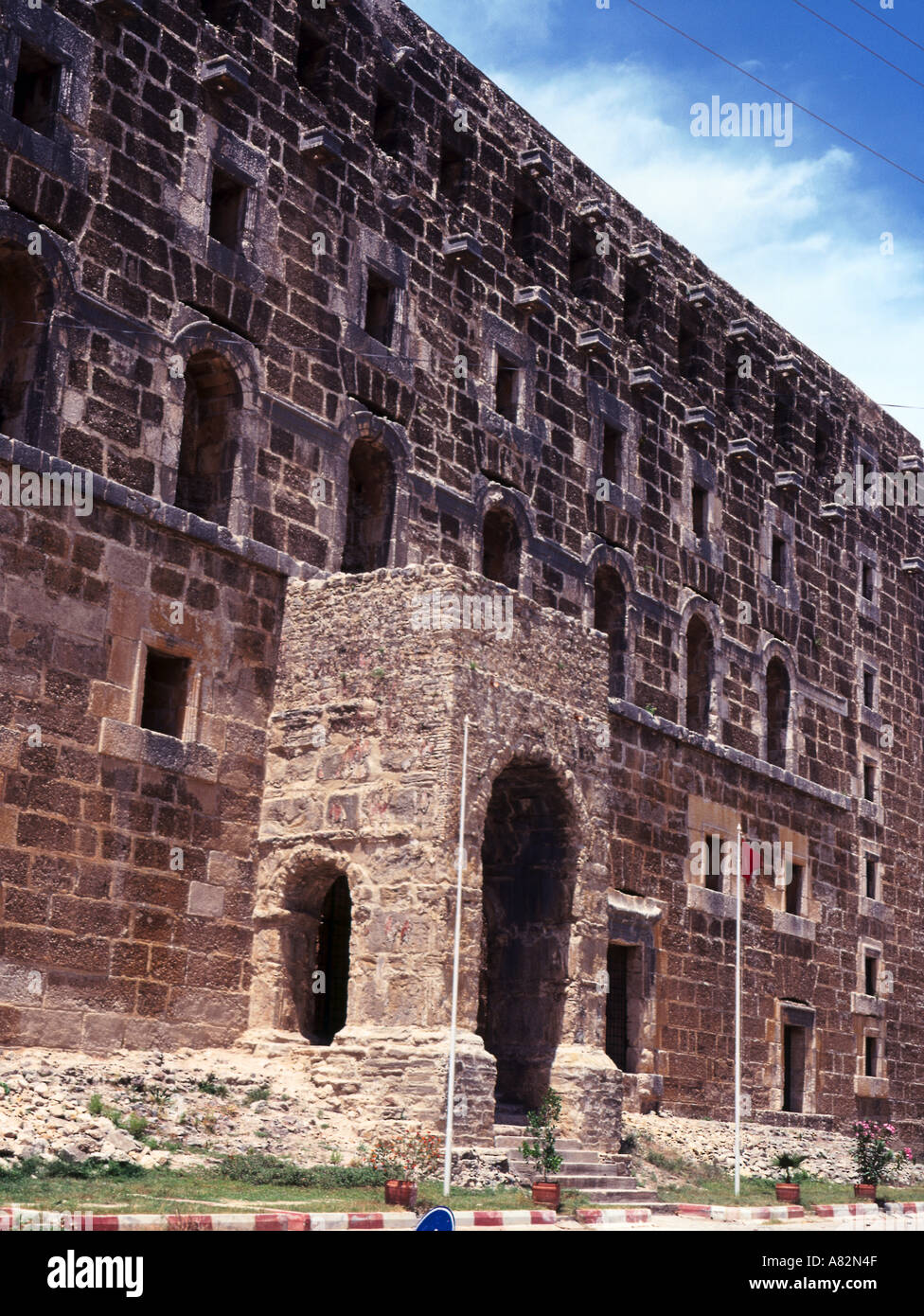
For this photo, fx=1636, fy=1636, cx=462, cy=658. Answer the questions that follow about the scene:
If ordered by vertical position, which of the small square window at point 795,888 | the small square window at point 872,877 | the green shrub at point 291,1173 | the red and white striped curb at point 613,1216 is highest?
the small square window at point 872,877

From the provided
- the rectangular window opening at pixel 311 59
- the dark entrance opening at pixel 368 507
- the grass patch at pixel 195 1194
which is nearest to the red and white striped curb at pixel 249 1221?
the grass patch at pixel 195 1194

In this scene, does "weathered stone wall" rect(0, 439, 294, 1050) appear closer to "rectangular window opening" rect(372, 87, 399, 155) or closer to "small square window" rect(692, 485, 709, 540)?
"rectangular window opening" rect(372, 87, 399, 155)

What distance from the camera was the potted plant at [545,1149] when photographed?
15242 mm

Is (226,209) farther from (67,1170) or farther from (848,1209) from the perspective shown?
(848,1209)

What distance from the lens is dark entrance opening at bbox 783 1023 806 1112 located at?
90.6 ft

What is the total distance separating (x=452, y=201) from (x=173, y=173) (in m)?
5.87

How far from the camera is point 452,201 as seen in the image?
Answer: 22875 millimetres

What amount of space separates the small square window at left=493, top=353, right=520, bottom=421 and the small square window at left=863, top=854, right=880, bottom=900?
13043mm

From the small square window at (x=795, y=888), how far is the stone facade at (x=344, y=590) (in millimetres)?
1672

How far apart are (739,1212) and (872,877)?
48.7 feet

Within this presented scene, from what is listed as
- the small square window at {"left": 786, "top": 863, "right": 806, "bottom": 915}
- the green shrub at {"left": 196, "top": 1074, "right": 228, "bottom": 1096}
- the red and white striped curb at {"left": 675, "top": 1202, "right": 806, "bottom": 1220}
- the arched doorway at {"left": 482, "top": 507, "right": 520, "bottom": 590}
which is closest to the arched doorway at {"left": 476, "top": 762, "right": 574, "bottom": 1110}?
the red and white striped curb at {"left": 675, "top": 1202, "right": 806, "bottom": 1220}

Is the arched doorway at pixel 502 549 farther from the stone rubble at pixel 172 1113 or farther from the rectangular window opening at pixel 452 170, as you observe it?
the stone rubble at pixel 172 1113
